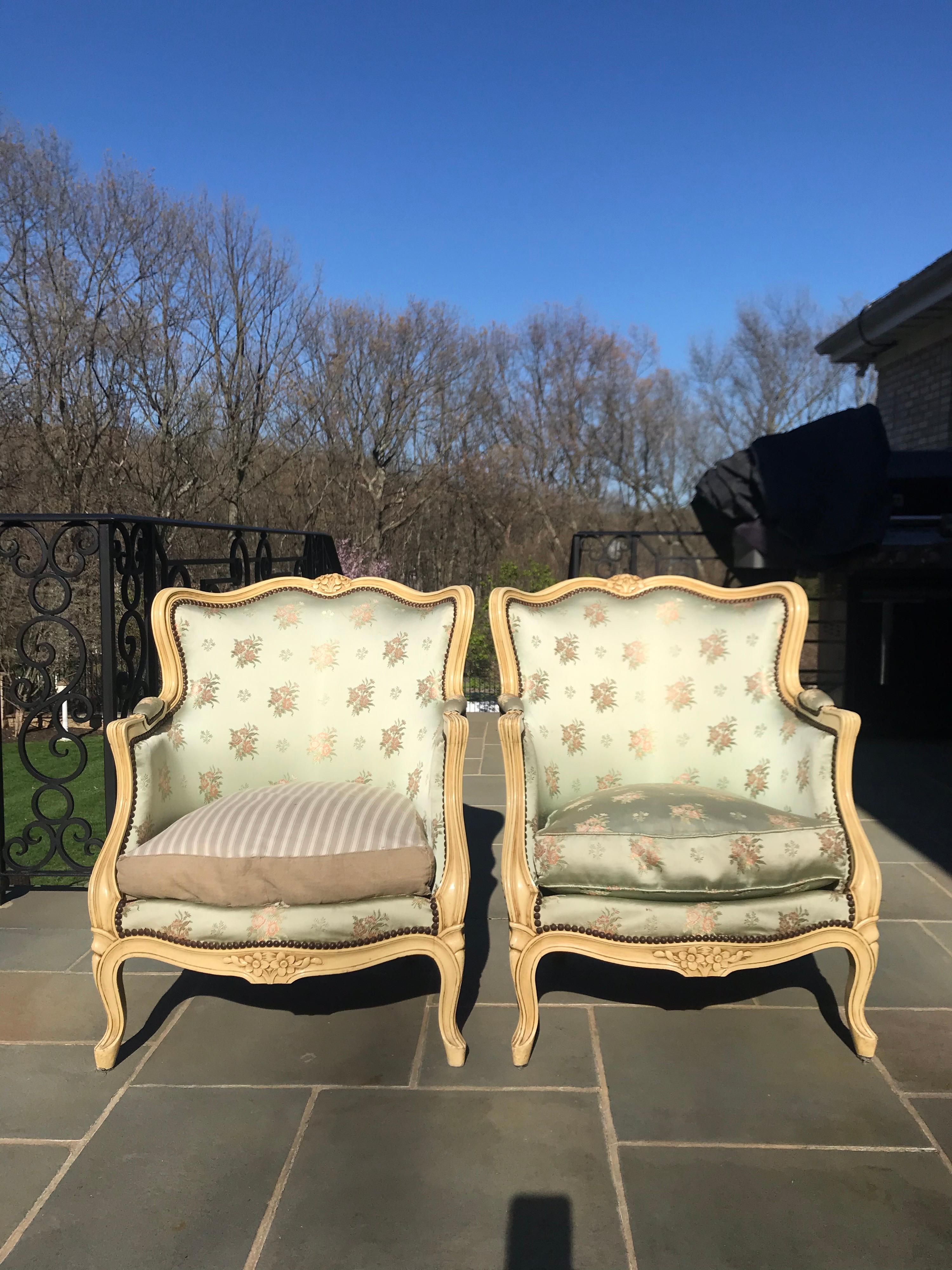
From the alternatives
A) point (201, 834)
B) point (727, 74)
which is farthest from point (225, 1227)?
point (727, 74)

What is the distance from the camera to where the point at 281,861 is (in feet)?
6.20

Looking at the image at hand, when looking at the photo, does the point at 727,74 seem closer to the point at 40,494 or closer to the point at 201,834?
the point at 40,494

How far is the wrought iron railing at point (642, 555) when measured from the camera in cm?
561

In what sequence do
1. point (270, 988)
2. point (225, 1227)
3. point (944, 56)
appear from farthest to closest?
point (944, 56) < point (270, 988) < point (225, 1227)

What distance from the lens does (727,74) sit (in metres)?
8.63

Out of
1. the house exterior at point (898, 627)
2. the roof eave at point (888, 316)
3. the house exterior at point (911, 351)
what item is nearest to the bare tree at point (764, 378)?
the roof eave at point (888, 316)

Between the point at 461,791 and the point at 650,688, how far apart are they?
0.68 meters

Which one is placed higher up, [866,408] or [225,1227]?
[866,408]

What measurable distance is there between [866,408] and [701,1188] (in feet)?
15.0

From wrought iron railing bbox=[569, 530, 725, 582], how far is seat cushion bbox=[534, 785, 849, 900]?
0.94m

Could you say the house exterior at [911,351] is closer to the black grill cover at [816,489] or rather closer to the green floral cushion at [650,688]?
the black grill cover at [816,489]

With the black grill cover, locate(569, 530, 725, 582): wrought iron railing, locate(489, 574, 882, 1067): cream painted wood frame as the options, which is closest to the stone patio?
locate(489, 574, 882, 1067): cream painted wood frame

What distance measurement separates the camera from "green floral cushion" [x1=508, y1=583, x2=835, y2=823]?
95.4 inches

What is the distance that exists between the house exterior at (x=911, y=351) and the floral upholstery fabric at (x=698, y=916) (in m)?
5.23
